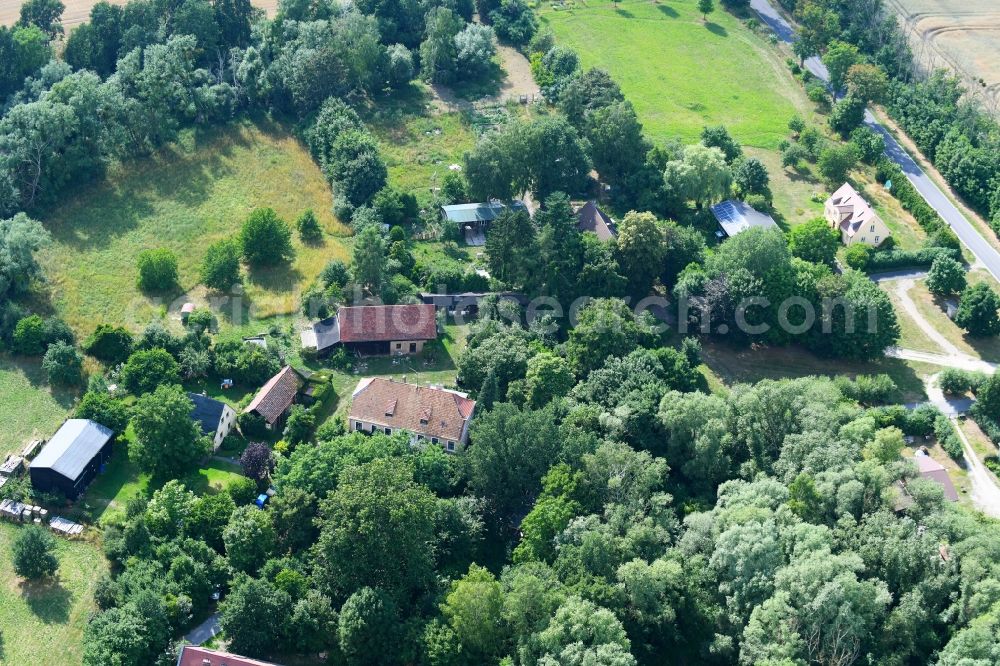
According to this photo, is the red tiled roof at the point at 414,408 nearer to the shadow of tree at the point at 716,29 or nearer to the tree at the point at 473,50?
the tree at the point at 473,50


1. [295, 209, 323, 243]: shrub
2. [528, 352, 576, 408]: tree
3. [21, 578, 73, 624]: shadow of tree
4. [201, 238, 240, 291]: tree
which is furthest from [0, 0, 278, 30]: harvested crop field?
[21, 578, 73, 624]: shadow of tree

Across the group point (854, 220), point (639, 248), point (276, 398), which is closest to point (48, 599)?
point (276, 398)

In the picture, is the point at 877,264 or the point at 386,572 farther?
the point at 877,264

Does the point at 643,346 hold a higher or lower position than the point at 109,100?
lower

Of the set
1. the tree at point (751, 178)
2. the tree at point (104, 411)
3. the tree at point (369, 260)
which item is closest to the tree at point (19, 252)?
the tree at point (104, 411)

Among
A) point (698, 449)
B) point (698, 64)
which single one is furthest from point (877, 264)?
point (698, 64)

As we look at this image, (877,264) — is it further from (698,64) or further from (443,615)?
(443,615)
